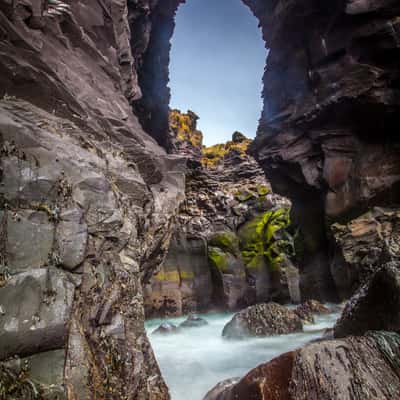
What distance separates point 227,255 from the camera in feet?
77.3

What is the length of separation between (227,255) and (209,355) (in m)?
13.6

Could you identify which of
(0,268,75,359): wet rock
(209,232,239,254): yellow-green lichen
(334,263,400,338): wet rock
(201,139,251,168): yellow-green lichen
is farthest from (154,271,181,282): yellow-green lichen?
(201,139,251,168): yellow-green lichen

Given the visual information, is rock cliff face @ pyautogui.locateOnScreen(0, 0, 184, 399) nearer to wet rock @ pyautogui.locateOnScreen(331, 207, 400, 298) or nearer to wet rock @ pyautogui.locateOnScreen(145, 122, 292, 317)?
wet rock @ pyautogui.locateOnScreen(331, 207, 400, 298)

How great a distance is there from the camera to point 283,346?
9.75m

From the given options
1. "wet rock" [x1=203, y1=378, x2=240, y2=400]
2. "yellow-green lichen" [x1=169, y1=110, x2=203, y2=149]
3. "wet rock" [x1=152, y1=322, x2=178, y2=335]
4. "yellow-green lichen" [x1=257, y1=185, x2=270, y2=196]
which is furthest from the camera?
"yellow-green lichen" [x1=169, y1=110, x2=203, y2=149]

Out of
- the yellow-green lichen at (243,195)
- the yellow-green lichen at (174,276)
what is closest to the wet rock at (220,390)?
the yellow-green lichen at (174,276)

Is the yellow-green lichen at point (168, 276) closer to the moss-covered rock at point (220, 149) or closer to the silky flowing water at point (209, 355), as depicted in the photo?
the silky flowing water at point (209, 355)

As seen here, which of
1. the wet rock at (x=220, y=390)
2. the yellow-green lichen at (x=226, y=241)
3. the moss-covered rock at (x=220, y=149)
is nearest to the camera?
the wet rock at (x=220, y=390)

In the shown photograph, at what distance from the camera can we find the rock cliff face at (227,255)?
72.4 ft

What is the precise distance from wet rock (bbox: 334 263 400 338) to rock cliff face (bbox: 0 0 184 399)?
13.5ft

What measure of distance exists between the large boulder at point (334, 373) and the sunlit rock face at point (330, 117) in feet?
47.9

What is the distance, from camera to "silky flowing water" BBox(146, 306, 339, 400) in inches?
293

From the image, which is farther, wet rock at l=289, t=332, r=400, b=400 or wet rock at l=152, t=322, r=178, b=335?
wet rock at l=152, t=322, r=178, b=335

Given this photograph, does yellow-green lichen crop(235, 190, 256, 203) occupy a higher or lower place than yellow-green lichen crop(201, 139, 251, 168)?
lower
